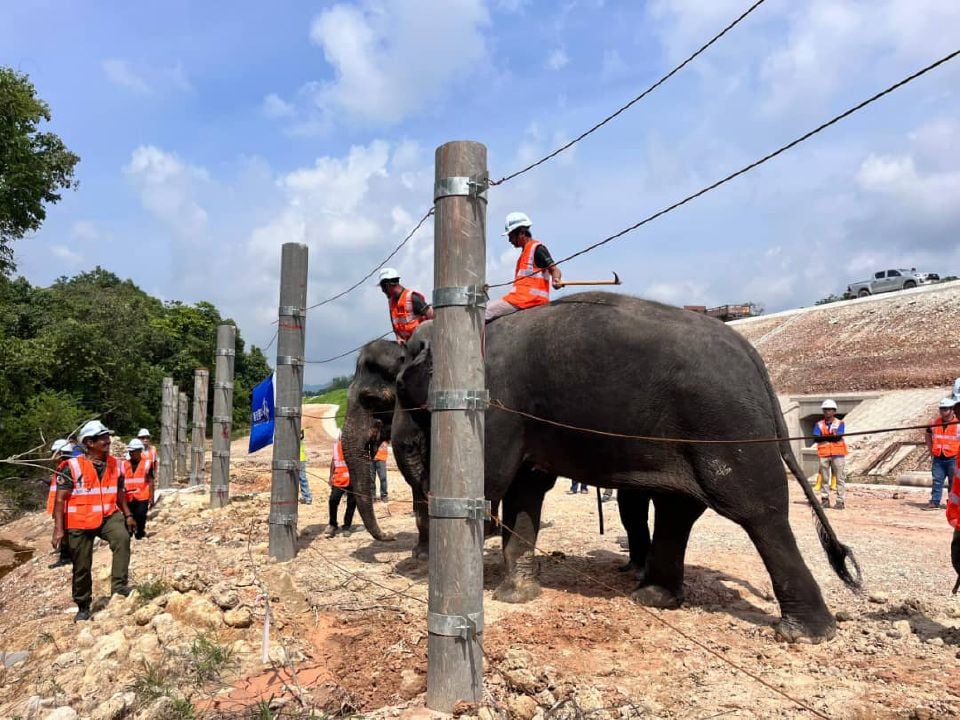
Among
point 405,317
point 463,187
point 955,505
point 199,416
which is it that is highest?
point 405,317

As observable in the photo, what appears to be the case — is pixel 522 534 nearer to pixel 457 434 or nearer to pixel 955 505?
pixel 457 434

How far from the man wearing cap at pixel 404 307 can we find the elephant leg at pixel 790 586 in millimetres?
4692

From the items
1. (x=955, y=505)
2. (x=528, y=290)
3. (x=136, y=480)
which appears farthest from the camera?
(x=136, y=480)

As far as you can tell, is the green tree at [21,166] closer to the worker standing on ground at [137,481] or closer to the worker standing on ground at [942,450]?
the worker standing on ground at [137,481]

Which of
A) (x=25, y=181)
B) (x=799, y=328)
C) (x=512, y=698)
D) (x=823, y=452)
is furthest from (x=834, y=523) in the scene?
(x=799, y=328)

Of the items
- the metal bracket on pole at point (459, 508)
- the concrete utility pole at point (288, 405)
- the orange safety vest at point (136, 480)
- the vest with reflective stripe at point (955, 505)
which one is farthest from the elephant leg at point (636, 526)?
the orange safety vest at point (136, 480)

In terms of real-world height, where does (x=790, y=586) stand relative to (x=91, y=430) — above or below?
below

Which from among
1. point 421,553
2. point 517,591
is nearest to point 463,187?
point 517,591

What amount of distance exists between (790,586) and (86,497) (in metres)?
6.21

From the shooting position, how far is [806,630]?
5.10 metres

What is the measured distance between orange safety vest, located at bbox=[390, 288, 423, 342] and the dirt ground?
255 centimetres

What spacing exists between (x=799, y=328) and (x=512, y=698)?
1439 inches

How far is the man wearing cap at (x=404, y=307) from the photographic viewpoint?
8922 millimetres

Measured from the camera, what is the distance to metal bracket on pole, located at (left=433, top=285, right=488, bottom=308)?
4.14 metres
